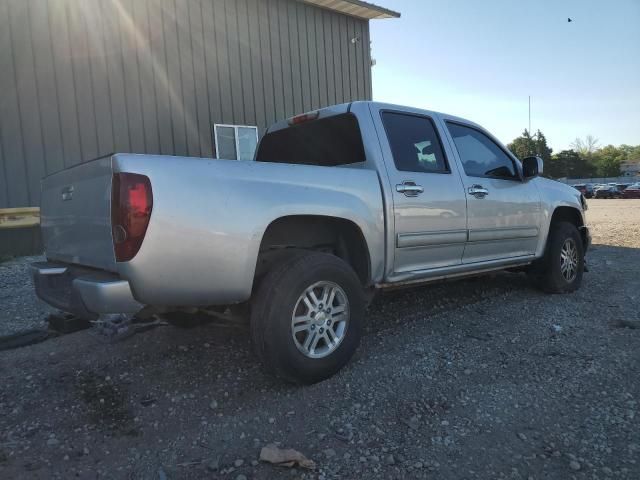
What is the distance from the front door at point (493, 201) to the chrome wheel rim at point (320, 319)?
159 centimetres

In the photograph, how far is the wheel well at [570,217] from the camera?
220 inches

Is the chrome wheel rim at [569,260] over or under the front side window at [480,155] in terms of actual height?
under

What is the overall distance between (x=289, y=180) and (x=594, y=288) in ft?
14.4

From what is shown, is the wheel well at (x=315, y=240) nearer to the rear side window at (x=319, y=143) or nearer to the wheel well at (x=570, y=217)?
the rear side window at (x=319, y=143)

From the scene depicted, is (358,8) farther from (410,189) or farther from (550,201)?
(410,189)

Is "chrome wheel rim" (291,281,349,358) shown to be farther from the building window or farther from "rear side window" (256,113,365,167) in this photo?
the building window

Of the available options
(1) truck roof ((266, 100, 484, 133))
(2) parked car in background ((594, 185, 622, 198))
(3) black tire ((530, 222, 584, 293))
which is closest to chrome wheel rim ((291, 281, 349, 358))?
(1) truck roof ((266, 100, 484, 133))

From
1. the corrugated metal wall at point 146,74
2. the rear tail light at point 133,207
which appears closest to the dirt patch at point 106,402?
the rear tail light at point 133,207

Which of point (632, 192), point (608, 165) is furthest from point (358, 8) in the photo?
point (608, 165)

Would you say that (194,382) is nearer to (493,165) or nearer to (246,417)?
(246,417)

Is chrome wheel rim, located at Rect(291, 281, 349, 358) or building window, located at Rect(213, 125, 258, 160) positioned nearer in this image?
chrome wheel rim, located at Rect(291, 281, 349, 358)

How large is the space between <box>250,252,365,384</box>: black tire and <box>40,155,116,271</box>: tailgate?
89 centimetres

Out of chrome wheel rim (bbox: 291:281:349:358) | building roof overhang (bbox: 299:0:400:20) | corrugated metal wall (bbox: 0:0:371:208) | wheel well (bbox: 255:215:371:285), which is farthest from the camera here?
building roof overhang (bbox: 299:0:400:20)

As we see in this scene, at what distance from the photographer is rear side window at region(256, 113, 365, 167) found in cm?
388
